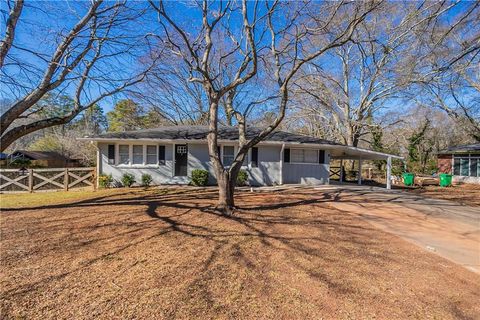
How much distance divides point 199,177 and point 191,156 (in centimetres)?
138

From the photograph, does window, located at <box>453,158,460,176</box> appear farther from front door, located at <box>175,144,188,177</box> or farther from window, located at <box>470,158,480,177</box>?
front door, located at <box>175,144,188,177</box>

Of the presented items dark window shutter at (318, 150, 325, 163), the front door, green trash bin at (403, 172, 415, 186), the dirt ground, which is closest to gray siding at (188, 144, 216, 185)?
the front door

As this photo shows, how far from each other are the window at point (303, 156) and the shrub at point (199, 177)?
5.25m

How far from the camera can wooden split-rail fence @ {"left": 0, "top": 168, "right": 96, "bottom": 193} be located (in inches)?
418

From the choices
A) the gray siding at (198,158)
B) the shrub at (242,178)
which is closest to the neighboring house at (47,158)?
the gray siding at (198,158)

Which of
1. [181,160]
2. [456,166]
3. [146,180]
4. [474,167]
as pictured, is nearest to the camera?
[146,180]

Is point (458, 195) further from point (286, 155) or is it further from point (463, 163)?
point (463, 163)

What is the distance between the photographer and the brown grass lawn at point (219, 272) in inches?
103

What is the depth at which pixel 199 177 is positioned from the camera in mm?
12383

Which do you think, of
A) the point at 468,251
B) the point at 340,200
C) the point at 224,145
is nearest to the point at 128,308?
the point at 468,251

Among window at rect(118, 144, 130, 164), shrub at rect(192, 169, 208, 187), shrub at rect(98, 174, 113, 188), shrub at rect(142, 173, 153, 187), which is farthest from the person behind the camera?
window at rect(118, 144, 130, 164)

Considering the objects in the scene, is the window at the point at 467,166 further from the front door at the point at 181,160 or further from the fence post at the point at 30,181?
the fence post at the point at 30,181

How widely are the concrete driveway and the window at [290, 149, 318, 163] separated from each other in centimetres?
480

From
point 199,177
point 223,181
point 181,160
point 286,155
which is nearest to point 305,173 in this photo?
point 286,155
